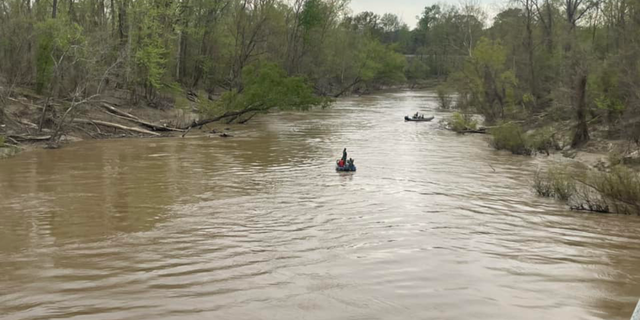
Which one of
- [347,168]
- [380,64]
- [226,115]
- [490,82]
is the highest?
[380,64]

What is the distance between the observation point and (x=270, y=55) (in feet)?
197

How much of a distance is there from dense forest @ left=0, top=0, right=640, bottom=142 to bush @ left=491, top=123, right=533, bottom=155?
8.76 ft

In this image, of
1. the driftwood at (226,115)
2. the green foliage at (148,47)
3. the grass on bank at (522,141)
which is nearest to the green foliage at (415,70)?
the green foliage at (148,47)

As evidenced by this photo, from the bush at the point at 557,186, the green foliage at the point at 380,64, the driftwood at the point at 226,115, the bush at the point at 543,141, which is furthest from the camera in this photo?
the green foliage at the point at 380,64

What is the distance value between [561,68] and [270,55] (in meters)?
36.0

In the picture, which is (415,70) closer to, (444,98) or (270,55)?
(270,55)

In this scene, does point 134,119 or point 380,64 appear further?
point 380,64

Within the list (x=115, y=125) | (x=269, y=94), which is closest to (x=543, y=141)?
(x=269, y=94)

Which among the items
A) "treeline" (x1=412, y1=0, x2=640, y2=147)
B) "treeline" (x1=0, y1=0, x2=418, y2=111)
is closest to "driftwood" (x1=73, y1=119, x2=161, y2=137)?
"treeline" (x1=0, y1=0, x2=418, y2=111)

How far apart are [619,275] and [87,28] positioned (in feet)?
111

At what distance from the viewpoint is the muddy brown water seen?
7938mm

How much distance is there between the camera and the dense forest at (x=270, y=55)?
26.5 meters

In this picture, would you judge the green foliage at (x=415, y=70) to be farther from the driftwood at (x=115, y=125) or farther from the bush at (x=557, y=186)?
the bush at (x=557, y=186)

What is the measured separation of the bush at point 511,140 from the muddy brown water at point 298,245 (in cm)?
470
